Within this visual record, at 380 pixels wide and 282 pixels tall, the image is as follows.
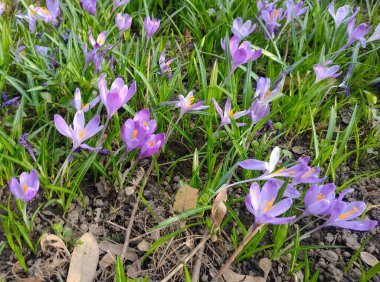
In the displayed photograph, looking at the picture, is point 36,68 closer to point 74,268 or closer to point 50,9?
point 50,9

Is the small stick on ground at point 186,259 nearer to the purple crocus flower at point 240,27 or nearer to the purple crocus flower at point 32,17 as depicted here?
the purple crocus flower at point 240,27

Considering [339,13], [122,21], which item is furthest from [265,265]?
[339,13]

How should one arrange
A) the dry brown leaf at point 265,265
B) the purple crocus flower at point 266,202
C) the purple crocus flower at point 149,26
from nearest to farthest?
the purple crocus flower at point 266,202
the dry brown leaf at point 265,265
the purple crocus flower at point 149,26

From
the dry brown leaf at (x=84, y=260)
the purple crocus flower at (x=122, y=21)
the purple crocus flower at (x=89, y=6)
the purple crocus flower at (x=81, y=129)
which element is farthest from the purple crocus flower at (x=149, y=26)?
the dry brown leaf at (x=84, y=260)

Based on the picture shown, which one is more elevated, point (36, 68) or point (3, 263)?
point (36, 68)

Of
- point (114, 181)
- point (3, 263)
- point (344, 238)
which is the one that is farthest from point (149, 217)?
point (344, 238)

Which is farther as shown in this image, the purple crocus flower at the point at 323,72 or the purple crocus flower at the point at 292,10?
the purple crocus flower at the point at 292,10
